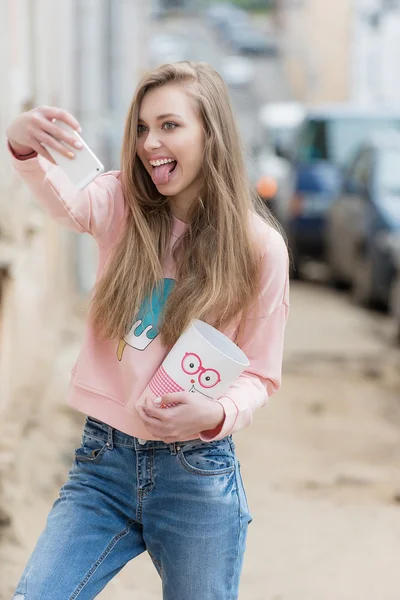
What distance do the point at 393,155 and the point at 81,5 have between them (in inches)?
130

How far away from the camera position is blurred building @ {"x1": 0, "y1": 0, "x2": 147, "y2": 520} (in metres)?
5.30

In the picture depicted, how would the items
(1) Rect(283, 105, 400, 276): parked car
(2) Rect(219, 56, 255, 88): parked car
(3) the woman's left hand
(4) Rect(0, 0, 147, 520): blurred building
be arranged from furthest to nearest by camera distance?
(2) Rect(219, 56, 255, 88): parked car
(1) Rect(283, 105, 400, 276): parked car
(4) Rect(0, 0, 147, 520): blurred building
(3) the woman's left hand

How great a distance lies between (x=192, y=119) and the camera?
2498 mm

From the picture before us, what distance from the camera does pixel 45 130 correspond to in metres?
2.38

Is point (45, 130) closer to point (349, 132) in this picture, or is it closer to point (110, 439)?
point (110, 439)

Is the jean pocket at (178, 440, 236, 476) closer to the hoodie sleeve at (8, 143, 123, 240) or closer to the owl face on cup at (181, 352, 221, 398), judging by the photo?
the owl face on cup at (181, 352, 221, 398)

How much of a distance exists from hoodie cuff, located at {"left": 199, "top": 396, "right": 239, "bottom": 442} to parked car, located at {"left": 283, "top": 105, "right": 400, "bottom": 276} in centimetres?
992

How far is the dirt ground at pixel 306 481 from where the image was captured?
4277 mm

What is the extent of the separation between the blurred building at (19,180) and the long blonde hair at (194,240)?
7.25ft

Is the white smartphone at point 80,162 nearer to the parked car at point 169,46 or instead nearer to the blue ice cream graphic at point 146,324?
the blue ice cream graphic at point 146,324

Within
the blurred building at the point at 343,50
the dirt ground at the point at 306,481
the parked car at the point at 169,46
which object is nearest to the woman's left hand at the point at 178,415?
the dirt ground at the point at 306,481

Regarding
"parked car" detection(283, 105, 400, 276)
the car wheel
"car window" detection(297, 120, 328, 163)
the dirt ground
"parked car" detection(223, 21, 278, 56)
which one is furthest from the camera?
"parked car" detection(223, 21, 278, 56)

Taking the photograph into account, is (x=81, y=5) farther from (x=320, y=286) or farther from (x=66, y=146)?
(x=66, y=146)

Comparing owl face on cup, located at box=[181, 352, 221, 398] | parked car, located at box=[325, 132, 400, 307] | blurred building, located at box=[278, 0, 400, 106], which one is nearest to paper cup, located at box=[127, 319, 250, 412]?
owl face on cup, located at box=[181, 352, 221, 398]
